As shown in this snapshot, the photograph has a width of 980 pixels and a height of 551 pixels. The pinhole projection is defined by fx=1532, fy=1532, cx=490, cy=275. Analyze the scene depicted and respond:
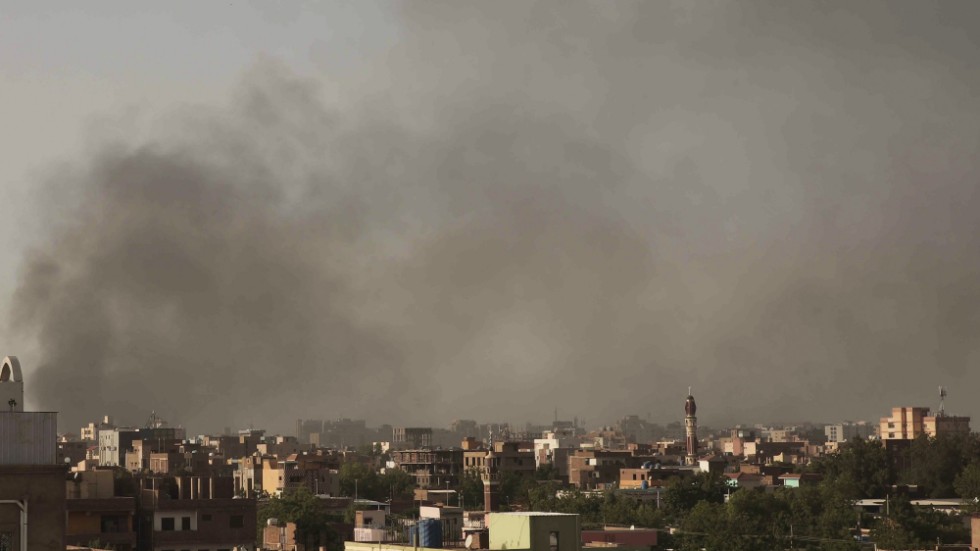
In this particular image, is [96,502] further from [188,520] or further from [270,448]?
[270,448]

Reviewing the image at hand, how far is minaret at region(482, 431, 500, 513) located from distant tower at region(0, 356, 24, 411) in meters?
58.8

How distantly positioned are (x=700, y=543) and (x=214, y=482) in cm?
2568

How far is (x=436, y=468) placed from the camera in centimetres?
10494

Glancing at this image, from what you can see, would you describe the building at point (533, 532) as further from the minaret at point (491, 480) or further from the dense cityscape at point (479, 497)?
the minaret at point (491, 480)

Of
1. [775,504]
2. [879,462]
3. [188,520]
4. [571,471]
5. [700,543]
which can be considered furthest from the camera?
[571,471]

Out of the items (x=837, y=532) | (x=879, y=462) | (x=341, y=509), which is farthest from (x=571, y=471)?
(x=837, y=532)

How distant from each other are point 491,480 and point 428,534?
64463 millimetres

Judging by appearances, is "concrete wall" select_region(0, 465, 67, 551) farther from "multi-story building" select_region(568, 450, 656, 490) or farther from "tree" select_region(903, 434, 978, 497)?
"multi-story building" select_region(568, 450, 656, 490)

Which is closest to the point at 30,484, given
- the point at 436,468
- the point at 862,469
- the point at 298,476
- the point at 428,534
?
the point at 428,534

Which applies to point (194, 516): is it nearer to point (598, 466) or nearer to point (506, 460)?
point (506, 460)

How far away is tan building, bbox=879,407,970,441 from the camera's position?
5433 inches

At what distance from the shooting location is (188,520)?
32.3m

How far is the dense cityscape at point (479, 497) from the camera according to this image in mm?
24750

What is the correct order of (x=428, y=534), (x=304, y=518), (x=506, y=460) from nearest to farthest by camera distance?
(x=428, y=534), (x=304, y=518), (x=506, y=460)
